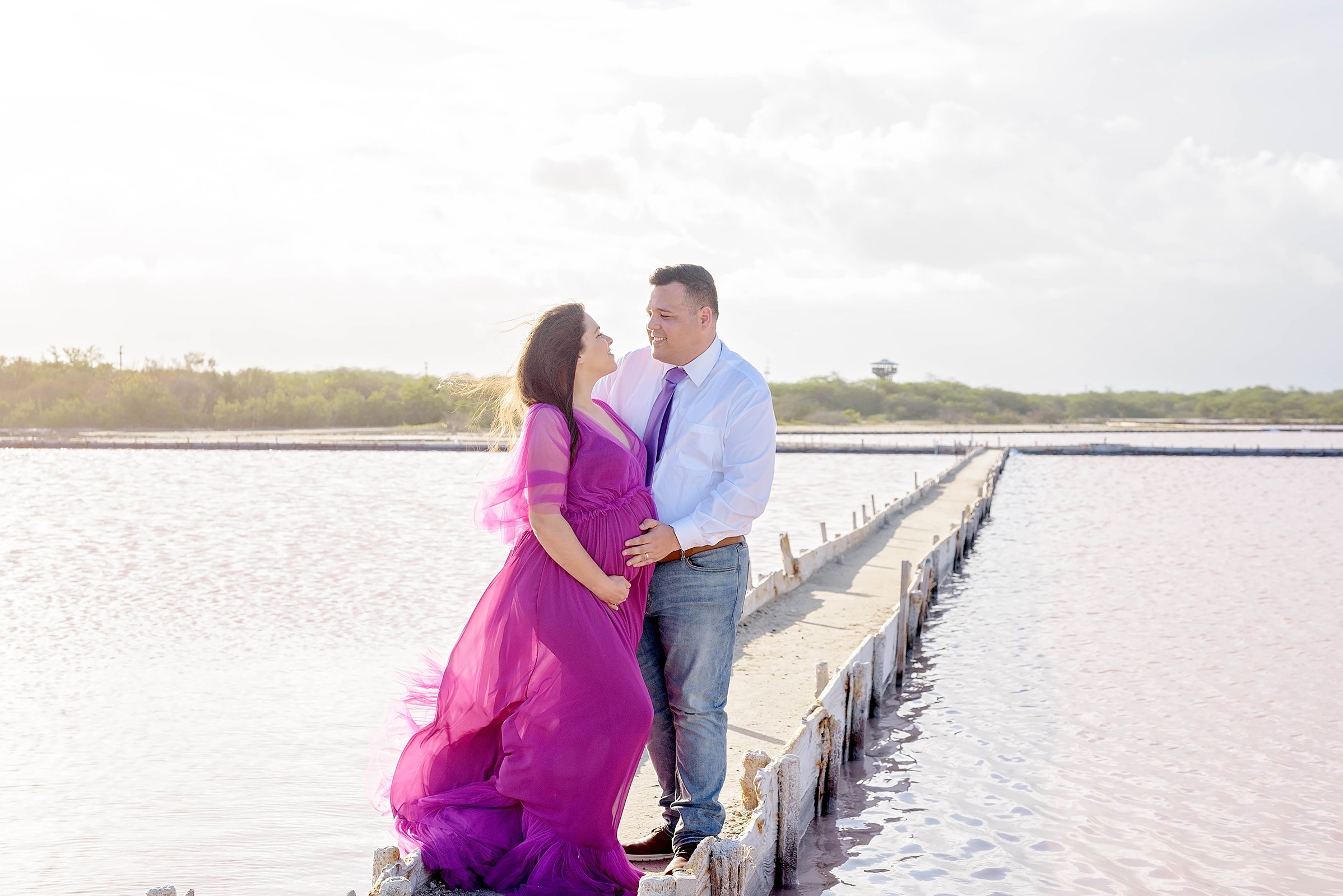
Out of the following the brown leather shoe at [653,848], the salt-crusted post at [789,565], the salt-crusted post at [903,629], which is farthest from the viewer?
the salt-crusted post at [789,565]

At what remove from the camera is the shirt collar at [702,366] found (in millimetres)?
4121

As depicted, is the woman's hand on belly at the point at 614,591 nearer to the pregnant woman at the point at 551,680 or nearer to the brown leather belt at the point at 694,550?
the pregnant woman at the point at 551,680

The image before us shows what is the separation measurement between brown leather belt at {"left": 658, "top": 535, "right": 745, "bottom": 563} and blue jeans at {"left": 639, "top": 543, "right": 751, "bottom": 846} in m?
0.01

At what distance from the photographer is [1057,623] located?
1451 cm

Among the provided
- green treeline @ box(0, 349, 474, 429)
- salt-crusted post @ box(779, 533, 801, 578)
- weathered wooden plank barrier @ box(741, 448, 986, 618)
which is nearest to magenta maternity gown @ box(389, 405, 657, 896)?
weathered wooden plank barrier @ box(741, 448, 986, 618)

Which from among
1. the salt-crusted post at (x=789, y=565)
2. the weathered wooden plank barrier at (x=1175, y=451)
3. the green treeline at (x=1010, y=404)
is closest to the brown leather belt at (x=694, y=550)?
the salt-crusted post at (x=789, y=565)

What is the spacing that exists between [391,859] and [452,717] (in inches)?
20.1

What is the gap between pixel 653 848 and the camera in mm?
4621

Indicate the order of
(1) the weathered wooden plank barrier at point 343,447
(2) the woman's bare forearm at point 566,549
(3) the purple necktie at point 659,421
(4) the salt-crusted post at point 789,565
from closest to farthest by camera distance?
(2) the woman's bare forearm at point 566,549
(3) the purple necktie at point 659,421
(4) the salt-crusted post at point 789,565
(1) the weathered wooden plank barrier at point 343,447

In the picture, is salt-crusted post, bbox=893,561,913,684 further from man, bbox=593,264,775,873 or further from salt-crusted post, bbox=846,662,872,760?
man, bbox=593,264,775,873

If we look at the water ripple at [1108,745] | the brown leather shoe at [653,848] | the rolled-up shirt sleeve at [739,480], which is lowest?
the water ripple at [1108,745]

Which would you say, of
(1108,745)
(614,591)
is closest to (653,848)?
(614,591)

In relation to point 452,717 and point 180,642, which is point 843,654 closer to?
point 452,717

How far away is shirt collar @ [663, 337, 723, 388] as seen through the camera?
412cm
